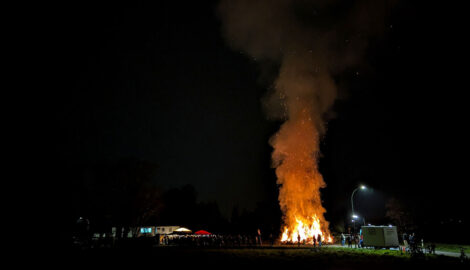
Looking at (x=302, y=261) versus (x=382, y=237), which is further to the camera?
(x=382, y=237)

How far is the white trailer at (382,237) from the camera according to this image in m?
29.6

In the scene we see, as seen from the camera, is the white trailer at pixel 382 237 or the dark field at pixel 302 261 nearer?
the dark field at pixel 302 261

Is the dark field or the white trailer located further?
the white trailer

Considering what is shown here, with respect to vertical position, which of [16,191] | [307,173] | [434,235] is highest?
[307,173]

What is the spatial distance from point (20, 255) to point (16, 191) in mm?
2272

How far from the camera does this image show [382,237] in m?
29.8

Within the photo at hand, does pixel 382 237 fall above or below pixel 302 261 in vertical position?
above

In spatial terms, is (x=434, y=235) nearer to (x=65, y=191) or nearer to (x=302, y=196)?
(x=302, y=196)

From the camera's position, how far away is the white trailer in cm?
2961

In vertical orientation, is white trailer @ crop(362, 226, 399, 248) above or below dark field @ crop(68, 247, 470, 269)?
above

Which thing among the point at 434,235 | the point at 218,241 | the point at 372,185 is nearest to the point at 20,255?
the point at 218,241

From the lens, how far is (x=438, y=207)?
197 ft

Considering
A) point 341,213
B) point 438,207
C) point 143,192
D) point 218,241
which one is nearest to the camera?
point 218,241

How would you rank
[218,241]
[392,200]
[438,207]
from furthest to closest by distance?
[392,200], [438,207], [218,241]
